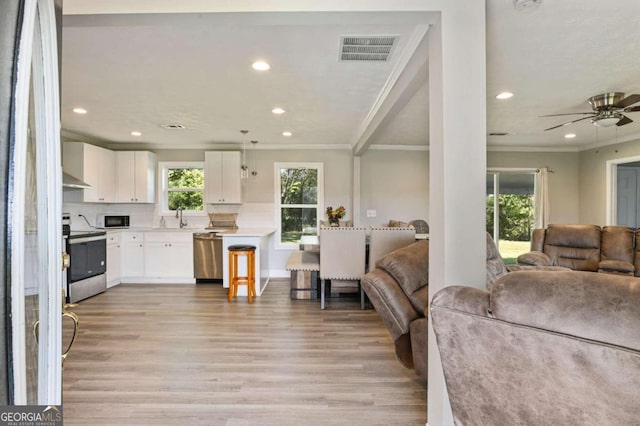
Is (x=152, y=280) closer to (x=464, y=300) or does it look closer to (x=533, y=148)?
(x=464, y=300)

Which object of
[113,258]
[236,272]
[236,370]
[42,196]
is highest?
[42,196]

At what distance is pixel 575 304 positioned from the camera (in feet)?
2.28

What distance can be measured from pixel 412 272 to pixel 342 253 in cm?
155

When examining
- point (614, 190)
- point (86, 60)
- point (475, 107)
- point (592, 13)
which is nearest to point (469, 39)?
point (475, 107)

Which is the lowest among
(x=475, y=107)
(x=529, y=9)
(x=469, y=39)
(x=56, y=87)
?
(x=56, y=87)

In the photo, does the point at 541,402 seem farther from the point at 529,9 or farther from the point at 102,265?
the point at 102,265

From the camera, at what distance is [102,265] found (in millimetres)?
4609

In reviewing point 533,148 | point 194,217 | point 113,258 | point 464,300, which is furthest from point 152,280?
point 533,148

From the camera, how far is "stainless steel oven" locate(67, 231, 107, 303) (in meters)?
4.03

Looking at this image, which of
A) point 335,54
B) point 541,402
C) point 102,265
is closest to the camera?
point 541,402

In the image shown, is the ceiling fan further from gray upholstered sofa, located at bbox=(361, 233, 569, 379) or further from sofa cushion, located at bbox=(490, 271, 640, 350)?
sofa cushion, located at bbox=(490, 271, 640, 350)

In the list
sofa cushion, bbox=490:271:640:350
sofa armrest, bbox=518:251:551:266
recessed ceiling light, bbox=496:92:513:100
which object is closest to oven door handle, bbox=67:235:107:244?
sofa cushion, bbox=490:271:640:350

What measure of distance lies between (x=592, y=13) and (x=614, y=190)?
16.7ft

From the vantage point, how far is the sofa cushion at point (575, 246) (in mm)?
4113
